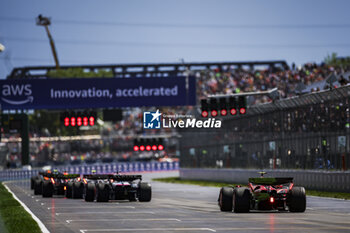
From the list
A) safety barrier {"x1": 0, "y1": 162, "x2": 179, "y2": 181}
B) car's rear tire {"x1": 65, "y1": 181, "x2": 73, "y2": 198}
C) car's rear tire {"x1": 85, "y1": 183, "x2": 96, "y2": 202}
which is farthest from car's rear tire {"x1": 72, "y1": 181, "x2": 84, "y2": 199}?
safety barrier {"x1": 0, "y1": 162, "x2": 179, "y2": 181}

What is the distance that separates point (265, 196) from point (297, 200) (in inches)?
34.3

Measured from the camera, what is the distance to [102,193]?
99.8 feet

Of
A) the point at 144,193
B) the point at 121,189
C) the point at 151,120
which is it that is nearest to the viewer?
the point at 121,189

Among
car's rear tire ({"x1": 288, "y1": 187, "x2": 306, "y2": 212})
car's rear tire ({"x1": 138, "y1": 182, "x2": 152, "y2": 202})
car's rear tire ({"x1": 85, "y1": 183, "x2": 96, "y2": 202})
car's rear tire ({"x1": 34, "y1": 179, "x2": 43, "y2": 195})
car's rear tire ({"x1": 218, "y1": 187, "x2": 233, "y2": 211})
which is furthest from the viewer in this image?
car's rear tire ({"x1": 34, "y1": 179, "x2": 43, "y2": 195})

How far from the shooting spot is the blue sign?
4812 centimetres

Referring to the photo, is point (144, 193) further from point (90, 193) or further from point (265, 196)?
point (265, 196)

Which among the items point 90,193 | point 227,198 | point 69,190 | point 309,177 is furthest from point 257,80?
point 227,198

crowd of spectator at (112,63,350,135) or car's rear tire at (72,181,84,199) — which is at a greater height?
crowd of spectator at (112,63,350,135)

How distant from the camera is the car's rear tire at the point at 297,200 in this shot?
74.6ft

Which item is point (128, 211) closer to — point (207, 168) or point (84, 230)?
point (84, 230)

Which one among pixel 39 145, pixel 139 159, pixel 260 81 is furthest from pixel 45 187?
pixel 39 145

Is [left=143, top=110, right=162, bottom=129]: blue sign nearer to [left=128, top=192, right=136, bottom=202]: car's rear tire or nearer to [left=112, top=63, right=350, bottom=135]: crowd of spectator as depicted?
[left=112, top=63, right=350, bottom=135]: crowd of spectator

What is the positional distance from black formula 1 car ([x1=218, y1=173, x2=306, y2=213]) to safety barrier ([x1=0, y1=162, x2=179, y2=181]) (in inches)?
1842

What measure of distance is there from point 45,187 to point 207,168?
21.3 metres
